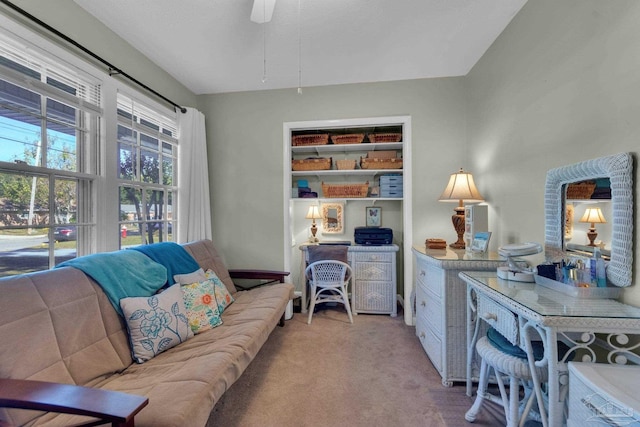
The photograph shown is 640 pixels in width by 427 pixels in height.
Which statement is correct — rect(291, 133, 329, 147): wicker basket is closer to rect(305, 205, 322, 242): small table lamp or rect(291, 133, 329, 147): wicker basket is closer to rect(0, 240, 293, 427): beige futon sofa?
rect(305, 205, 322, 242): small table lamp

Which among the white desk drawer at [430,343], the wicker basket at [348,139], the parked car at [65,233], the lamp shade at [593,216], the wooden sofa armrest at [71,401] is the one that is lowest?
the white desk drawer at [430,343]

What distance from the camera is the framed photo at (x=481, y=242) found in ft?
6.33

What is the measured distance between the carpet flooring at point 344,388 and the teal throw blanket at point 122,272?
85 cm

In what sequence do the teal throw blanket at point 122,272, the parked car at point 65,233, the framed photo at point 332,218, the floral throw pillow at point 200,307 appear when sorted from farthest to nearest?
the framed photo at point 332,218, the floral throw pillow at point 200,307, the parked car at point 65,233, the teal throw blanket at point 122,272

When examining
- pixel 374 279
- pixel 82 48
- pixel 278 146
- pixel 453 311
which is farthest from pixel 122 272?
pixel 374 279

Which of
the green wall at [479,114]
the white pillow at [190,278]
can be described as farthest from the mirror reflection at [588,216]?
the white pillow at [190,278]

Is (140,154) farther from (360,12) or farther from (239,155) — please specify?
(360,12)

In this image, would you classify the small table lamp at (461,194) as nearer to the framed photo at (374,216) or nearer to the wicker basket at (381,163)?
the wicker basket at (381,163)

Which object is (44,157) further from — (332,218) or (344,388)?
(332,218)

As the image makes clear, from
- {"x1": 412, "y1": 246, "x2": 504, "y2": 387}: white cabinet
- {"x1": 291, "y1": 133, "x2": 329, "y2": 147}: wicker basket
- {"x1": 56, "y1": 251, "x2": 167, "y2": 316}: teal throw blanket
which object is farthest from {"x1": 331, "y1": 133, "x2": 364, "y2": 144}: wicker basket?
{"x1": 56, "y1": 251, "x2": 167, "y2": 316}: teal throw blanket

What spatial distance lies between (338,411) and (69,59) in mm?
2688

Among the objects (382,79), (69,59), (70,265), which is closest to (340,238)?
(382,79)

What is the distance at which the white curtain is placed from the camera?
2.64 m

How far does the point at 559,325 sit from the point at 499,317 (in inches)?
13.3
